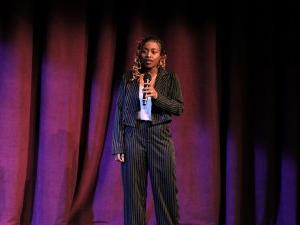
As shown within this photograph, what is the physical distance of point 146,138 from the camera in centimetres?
243

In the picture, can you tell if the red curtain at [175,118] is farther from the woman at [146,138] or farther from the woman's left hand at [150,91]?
the woman's left hand at [150,91]

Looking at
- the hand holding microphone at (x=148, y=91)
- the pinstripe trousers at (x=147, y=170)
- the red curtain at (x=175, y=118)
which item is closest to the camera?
the hand holding microphone at (x=148, y=91)

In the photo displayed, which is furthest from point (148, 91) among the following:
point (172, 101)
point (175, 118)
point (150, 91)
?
point (175, 118)

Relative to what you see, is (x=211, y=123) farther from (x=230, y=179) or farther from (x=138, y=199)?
(x=138, y=199)

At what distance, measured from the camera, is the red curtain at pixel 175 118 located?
130 inches

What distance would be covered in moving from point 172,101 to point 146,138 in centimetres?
25

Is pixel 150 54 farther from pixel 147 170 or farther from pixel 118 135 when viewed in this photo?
pixel 147 170

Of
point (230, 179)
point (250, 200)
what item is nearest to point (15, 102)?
point (230, 179)

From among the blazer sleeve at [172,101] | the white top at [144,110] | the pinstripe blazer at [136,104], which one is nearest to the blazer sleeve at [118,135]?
the pinstripe blazer at [136,104]

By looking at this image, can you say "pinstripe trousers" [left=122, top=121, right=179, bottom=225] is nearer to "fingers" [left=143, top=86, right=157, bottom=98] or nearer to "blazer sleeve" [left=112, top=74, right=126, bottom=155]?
"blazer sleeve" [left=112, top=74, right=126, bottom=155]

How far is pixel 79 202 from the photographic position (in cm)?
338

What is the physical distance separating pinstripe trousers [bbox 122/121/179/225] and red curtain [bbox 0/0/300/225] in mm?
982

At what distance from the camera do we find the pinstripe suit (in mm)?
2428

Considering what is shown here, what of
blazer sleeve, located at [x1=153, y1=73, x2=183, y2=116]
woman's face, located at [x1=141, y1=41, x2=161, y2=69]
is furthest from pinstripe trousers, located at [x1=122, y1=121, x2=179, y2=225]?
woman's face, located at [x1=141, y1=41, x2=161, y2=69]
